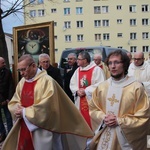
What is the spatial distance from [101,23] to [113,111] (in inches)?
2134

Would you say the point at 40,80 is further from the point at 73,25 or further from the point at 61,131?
the point at 73,25

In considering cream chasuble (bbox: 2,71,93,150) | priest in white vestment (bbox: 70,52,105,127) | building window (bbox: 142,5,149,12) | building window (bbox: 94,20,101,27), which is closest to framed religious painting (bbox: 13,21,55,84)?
priest in white vestment (bbox: 70,52,105,127)

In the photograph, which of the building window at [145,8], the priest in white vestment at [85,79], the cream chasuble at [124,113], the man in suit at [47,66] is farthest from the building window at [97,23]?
the cream chasuble at [124,113]

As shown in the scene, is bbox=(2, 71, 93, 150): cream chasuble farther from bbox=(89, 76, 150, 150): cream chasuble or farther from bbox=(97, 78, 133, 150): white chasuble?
bbox=(97, 78, 133, 150): white chasuble

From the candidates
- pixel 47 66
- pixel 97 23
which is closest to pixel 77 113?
pixel 47 66

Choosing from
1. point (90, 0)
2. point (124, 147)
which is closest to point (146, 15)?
point (90, 0)

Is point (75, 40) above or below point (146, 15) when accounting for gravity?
below

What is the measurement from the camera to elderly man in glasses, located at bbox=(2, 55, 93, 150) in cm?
408

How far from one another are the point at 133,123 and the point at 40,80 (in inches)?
58.1

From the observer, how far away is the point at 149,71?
261 inches

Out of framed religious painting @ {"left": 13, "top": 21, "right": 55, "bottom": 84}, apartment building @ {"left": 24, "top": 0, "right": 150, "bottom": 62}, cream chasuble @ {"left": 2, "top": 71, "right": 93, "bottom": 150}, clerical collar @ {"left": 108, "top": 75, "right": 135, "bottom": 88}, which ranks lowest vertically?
cream chasuble @ {"left": 2, "top": 71, "right": 93, "bottom": 150}

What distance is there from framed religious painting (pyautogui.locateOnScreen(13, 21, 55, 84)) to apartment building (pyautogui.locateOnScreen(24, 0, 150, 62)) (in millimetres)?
47564

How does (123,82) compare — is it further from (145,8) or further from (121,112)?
(145,8)

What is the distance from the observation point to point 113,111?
3766mm
